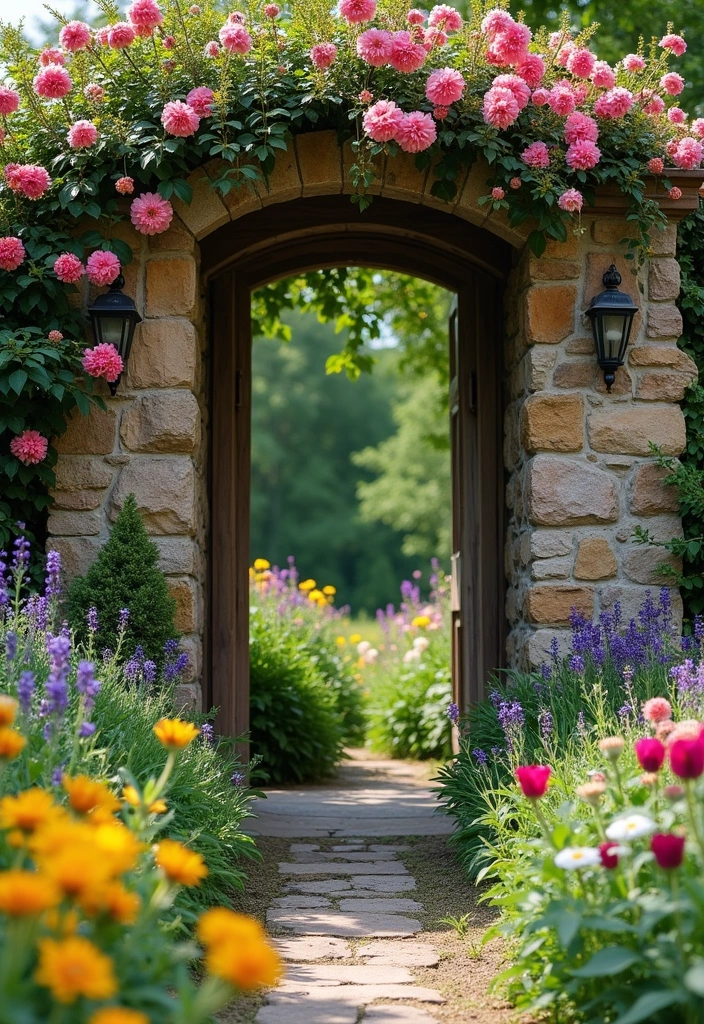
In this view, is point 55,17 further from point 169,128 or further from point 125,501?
point 125,501

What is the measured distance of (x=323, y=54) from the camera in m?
4.07

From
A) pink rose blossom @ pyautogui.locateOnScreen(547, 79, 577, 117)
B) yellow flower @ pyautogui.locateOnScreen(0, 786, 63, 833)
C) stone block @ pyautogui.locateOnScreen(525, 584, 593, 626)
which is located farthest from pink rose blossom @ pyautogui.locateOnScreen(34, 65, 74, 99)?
yellow flower @ pyautogui.locateOnScreen(0, 786, 63, 833)

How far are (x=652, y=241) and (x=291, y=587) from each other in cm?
375

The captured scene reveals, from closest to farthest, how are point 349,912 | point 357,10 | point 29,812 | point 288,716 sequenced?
point 29,812 < point 349,912 < point 357,10 < point 288,716

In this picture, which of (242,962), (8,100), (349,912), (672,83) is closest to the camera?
(242,962)

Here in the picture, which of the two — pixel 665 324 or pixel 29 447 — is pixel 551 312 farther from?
pixel 29 447

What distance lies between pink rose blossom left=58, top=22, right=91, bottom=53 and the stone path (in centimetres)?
327

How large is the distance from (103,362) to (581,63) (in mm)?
2247

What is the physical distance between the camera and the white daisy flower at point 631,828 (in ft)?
5.87

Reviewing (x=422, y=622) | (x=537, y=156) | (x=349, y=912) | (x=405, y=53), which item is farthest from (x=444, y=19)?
(x=422, y=622)

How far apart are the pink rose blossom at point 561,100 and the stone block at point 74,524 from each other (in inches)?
97.3

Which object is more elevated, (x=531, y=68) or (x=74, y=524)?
(x=531, y=68)

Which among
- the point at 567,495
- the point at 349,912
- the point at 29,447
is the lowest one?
the point at 349,912

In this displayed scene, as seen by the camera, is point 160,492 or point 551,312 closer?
point 160,492
